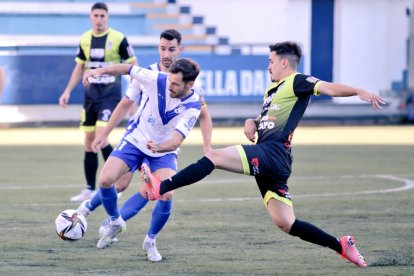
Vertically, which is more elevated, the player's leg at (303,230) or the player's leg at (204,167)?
the player's leg at (204,167)

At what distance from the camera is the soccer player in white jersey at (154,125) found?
869 centimetres

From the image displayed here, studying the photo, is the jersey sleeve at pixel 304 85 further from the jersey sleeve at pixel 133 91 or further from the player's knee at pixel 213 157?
the jersey sleeve at pixel 133 91

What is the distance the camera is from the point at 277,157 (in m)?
8.41

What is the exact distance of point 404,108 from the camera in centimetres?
2819

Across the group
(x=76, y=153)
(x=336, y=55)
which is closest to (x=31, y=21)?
(x=336, y=55)

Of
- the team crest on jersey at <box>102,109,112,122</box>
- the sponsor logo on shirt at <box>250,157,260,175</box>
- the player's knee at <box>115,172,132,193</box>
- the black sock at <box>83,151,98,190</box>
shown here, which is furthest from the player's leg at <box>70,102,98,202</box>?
the sponsor logo on shirt at <box>250,157,260,175</box>

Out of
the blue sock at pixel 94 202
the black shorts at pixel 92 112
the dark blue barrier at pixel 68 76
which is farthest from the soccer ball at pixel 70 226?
the dark blue barrier at pixel 68 76

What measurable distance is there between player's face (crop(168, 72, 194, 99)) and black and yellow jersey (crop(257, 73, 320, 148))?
0.69m

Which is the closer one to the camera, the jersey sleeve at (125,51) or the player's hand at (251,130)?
the player's hand at (251,130)

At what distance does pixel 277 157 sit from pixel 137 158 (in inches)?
56.0

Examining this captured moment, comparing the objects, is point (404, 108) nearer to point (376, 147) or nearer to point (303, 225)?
point (376, 147)

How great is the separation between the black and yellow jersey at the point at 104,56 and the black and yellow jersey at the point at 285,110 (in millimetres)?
5053

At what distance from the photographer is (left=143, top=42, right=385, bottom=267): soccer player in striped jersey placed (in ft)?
27.1

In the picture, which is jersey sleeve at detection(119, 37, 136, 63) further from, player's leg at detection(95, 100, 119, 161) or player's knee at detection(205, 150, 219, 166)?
player's knee at detection(205, 150, 219, 166)
